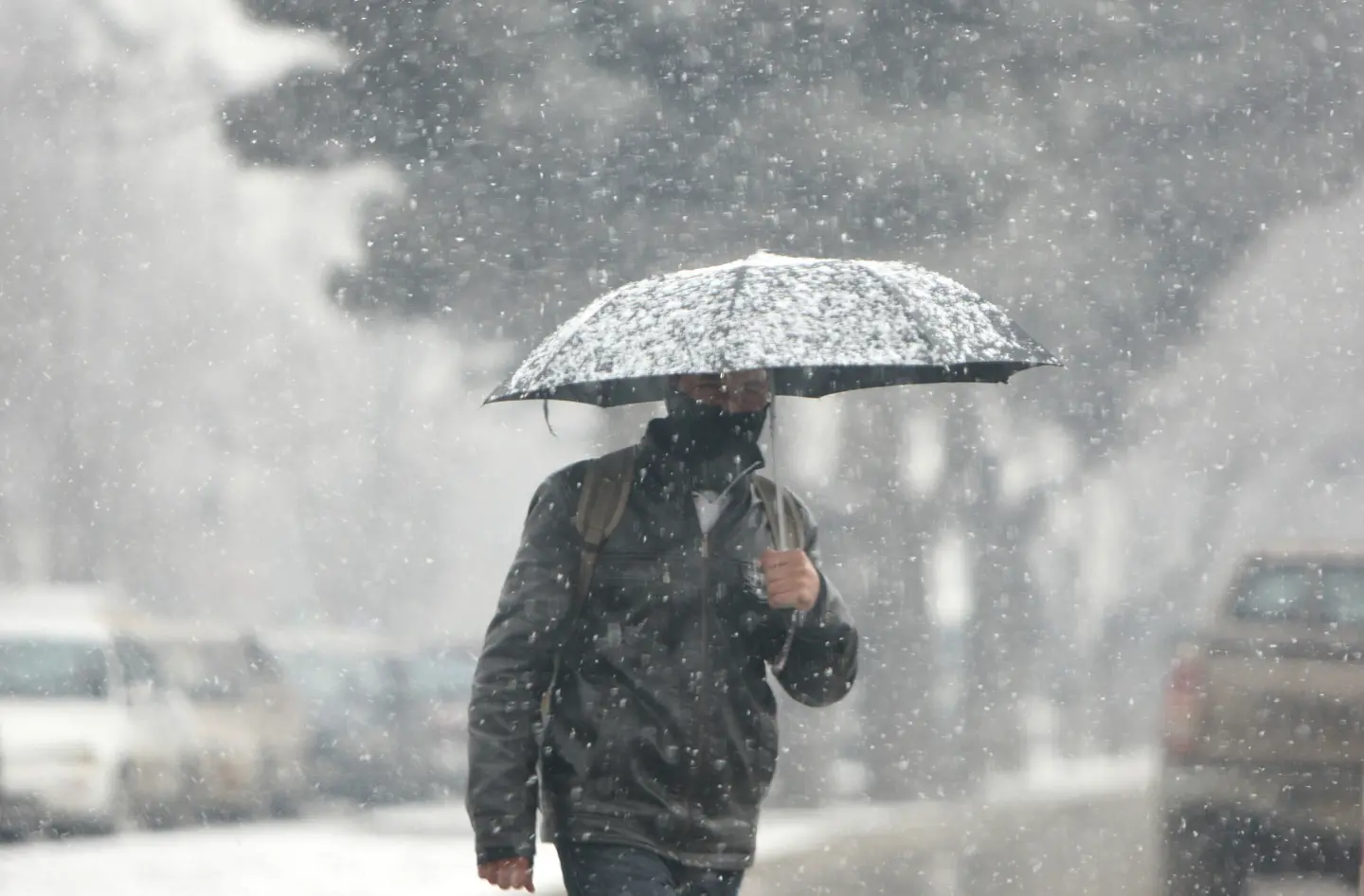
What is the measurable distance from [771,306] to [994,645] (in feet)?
43.2

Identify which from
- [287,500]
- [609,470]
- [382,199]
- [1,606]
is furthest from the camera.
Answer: [287,500]

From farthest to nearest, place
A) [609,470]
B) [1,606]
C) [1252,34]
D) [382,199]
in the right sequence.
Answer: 1. [382,199]
2. [1252,34]
3. [1,606]
4. [609,470]

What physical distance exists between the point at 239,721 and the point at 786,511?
9.64 metres

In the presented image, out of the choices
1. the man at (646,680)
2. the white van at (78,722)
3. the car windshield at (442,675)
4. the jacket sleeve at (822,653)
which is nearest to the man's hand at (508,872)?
the man at (646,680)

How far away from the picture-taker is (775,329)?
3.49m

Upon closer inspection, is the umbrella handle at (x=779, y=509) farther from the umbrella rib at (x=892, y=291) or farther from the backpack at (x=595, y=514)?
the umbrella rib at (x=892, y=291)

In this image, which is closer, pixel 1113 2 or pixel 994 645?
pixel 1113 2

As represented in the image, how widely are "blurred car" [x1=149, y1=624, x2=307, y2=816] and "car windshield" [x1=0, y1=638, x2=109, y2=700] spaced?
883 millimetres

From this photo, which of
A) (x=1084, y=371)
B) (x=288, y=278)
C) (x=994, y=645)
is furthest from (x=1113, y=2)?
(x=288, y=278)

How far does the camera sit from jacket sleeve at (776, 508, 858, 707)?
3.48 meters

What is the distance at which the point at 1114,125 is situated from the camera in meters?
15.5

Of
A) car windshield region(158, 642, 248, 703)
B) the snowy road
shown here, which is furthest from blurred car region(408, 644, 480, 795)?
car windshield region(158, 642, 248, 703)

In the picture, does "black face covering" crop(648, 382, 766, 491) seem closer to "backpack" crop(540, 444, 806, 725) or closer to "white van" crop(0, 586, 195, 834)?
"backpack" crop(540, 444, 806, 725)

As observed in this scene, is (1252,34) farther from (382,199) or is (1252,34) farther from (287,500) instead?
(287,500)
